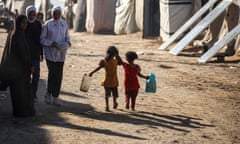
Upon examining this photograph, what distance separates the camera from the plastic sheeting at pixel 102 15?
2709 centimetres

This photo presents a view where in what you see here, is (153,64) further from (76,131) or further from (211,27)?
(76,131)

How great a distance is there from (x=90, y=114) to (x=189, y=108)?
163 cm

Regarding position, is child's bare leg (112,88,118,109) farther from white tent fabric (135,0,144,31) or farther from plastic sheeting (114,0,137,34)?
plastic sheeting (114,0,137,34)

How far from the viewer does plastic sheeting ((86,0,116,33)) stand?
27.1 meters

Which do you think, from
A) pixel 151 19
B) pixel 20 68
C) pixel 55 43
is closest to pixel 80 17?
pixel 151 19

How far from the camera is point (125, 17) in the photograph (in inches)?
993

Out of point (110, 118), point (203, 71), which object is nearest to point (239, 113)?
point (110, 118)

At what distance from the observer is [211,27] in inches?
687

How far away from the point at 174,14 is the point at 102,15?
25.9 feet

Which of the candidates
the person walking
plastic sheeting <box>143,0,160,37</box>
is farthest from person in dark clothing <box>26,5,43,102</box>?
plastic sheeting <box>143,0,160,37</box>

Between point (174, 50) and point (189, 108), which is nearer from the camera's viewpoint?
point (189, 108)

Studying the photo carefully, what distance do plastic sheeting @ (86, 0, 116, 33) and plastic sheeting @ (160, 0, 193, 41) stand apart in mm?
7112

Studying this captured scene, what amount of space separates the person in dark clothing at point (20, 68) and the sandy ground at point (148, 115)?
0.57ft

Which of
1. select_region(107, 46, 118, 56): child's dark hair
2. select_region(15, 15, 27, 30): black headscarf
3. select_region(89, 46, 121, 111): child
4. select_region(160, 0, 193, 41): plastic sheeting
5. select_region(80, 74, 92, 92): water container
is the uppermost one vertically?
select_region(160, 0, 193, 41): plastic sheeting
